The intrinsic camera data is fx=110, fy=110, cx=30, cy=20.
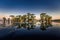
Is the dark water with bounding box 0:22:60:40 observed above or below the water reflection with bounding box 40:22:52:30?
below

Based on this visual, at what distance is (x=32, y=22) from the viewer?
1447mm

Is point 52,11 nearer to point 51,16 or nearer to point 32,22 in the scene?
point 51,16

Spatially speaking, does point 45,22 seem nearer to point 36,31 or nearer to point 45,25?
point 45,25

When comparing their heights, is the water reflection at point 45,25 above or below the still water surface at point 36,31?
A: above

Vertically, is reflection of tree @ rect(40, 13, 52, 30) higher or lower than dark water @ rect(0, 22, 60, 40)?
higher

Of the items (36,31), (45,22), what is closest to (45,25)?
(45,22)

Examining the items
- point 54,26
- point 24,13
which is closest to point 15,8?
point 24,13

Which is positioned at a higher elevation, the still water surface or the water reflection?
the water reflection

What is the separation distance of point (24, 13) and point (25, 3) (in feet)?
0.45

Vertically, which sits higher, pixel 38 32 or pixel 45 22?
pixel 45 22

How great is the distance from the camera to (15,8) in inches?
57.5

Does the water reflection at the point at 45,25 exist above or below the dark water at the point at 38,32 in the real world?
above
